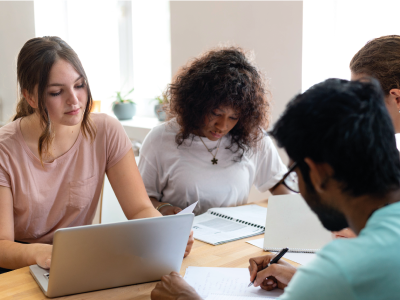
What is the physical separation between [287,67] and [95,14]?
7.61ft

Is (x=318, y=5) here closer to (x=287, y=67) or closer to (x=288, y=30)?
(x=288, y=30)

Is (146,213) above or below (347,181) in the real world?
below

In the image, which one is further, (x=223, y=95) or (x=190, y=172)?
(x=190, y=172)

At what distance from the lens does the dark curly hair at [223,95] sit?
1675 mm

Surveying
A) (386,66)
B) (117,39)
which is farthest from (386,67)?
(117,39)

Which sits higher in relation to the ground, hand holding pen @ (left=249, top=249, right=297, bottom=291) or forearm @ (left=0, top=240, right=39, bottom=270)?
hand holding pen @ (left=249, top=249, right=297, bottom=291)

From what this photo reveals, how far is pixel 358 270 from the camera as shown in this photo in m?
0.56

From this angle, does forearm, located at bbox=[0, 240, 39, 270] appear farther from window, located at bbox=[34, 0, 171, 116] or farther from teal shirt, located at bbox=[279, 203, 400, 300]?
window, located at bbox=[34, 0, 171, 116]

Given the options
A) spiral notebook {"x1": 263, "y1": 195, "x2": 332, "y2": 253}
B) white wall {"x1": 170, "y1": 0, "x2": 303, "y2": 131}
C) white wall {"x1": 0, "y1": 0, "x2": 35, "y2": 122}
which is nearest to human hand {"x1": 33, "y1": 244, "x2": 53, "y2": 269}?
spiral notebook {"x1": 263, "y1": 195, "x2": 332, "y2": 253}

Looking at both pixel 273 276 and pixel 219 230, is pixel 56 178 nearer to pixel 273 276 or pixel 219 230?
pixel 219 230

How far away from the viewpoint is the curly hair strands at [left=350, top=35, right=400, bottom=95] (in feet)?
4.12

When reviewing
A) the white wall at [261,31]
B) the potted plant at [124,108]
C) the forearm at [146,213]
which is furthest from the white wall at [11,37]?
the forearm at [146,213]

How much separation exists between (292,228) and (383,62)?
579 mm

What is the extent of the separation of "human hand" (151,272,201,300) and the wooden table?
0.16 feet
